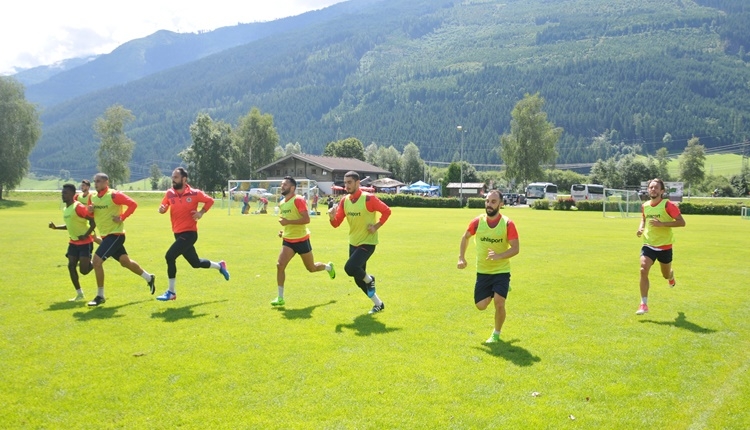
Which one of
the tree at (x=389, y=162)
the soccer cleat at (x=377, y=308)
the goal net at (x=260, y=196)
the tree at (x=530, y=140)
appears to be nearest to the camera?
the soccer cleat at (x=377, y=308)

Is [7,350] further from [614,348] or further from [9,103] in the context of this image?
[9,103]

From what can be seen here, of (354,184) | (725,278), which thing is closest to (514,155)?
(725,278)

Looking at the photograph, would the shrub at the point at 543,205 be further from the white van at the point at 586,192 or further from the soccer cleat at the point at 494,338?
the soccer cleat at the point at 494,338

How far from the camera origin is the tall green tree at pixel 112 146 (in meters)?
89.9

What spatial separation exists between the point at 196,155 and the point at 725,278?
87723 millimetres

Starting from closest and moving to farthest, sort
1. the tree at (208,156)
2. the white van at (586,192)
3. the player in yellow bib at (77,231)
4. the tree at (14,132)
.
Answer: the player in yellow bib at (77,231) < the tree at (14,132) < the white van at (586,192) < the tree at (208,156)

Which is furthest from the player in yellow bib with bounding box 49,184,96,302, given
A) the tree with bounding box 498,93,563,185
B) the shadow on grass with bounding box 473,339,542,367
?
the tree with bounding box 498,93,563,185

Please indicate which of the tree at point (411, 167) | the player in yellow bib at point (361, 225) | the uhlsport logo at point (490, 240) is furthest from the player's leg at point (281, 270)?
the tree at point (411, 167)

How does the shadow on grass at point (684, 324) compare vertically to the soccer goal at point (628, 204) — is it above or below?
above

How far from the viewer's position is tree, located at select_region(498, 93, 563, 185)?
3607 inches

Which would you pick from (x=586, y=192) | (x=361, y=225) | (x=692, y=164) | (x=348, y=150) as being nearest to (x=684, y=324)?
(x=361, y=225)

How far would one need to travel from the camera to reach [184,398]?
6117 millimetres

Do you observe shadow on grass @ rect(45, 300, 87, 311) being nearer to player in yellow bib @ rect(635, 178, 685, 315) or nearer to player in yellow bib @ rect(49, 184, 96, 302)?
player in yellow bib @ rect(49, 184, 96, 302)

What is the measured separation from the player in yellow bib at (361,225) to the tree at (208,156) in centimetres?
8698
